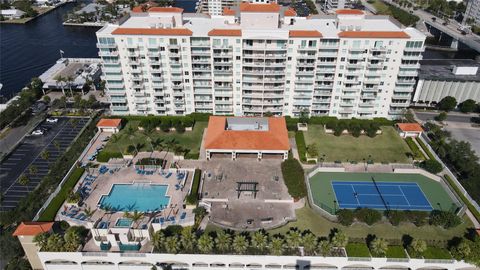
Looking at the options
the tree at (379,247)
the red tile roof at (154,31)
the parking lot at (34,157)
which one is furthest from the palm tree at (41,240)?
the tree at (379,247)

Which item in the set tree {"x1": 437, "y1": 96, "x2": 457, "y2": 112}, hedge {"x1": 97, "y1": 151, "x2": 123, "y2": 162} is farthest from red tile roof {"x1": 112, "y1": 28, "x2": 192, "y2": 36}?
tree {"x1": 437, "y1": 96, "x2": 457, "y2": 112}

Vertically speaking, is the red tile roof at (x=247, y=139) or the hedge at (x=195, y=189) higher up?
the red tile roof at (x=247, y=139)

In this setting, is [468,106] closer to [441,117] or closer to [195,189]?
[441,117]

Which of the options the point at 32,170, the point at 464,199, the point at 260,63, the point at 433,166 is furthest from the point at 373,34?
the point at 32,170

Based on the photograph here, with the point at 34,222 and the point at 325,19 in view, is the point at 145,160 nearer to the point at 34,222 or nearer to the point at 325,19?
the point at 34,222

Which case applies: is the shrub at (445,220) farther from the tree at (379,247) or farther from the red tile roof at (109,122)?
the red tile roof at (109,122)

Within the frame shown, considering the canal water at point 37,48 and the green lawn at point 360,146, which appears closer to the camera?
the green lawn at point 360,146

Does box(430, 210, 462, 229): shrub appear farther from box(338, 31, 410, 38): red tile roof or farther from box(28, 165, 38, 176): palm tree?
box(28, 165, 38, 176): palm tree
